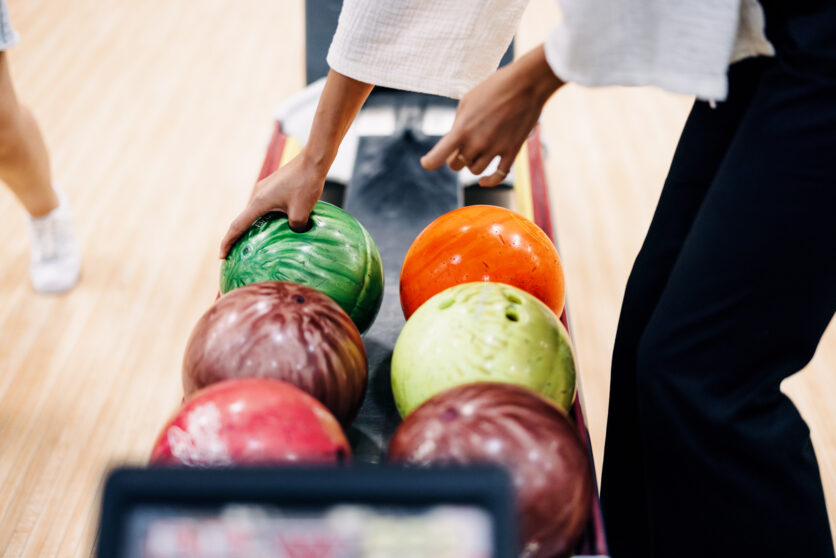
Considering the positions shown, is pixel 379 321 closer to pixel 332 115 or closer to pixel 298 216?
pixel 298 216

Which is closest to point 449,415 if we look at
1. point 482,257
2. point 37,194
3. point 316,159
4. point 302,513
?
point 302,513

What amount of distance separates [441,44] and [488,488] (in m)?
0.76

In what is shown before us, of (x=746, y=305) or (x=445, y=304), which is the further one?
(x=445, y=304)

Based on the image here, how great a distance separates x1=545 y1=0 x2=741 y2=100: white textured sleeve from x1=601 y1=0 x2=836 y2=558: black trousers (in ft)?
0.29

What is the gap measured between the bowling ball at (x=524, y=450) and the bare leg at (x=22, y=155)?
1392mm

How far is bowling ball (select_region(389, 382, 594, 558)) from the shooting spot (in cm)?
83

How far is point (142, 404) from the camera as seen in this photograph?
1.79m

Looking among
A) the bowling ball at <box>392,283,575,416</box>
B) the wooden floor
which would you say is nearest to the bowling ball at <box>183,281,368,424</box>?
the bowling ball at <box>392,283,575,416</box>

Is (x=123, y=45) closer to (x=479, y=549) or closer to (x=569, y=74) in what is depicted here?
(x=569, y=74)

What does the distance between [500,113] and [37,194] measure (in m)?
1.57

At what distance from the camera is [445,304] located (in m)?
1.11

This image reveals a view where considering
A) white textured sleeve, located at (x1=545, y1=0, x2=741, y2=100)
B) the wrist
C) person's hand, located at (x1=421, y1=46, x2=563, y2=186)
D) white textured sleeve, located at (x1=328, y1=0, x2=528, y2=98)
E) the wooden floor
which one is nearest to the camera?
white textured sleeve, located at (x1=545, y1=0, x2=741, y2=100)

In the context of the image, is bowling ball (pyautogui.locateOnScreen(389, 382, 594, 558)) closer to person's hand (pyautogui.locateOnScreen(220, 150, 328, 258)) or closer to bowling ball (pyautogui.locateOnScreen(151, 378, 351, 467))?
bowling ball (pyautogui.locateOnScreen(151, 378, 351, 467))

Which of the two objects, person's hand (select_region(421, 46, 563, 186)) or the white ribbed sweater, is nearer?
the white ribbed sweater
